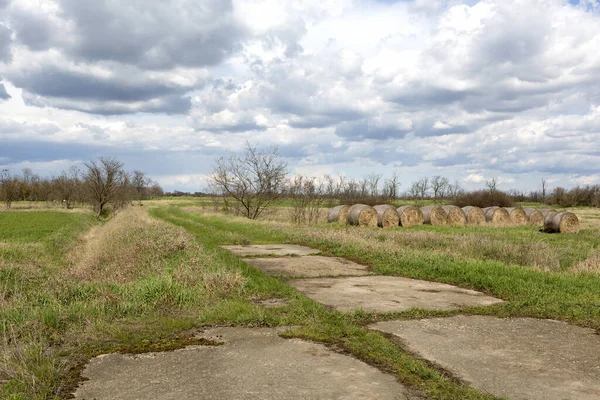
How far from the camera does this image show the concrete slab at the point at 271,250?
46.3 ft

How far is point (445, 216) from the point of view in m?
28.8

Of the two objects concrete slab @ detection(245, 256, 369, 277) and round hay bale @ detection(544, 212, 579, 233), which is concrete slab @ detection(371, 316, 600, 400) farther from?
round hay bale @ detection(544, 212, 579, 233)

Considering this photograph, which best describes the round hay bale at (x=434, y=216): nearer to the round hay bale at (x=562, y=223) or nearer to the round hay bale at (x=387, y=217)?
the round hay bale at (x=387, y=217)

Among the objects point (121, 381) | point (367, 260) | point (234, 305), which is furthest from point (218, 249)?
point (121, 381)

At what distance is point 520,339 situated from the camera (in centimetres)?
602

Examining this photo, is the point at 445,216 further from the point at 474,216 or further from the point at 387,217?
the point at 387,217

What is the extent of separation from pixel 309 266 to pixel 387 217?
1515 cm

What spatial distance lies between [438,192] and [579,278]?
282ft

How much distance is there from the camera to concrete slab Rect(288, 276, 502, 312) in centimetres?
774

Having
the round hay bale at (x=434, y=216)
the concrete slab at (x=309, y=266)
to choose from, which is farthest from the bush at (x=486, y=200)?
the concrete slab at (x=309, y=266)

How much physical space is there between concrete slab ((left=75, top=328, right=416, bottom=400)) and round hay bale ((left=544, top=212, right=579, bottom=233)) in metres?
24.5

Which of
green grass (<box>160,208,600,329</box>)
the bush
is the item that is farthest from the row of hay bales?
the bush

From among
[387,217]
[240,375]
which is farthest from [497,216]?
[240,375]

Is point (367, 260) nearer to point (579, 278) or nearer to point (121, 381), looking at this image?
point (579, 278)
